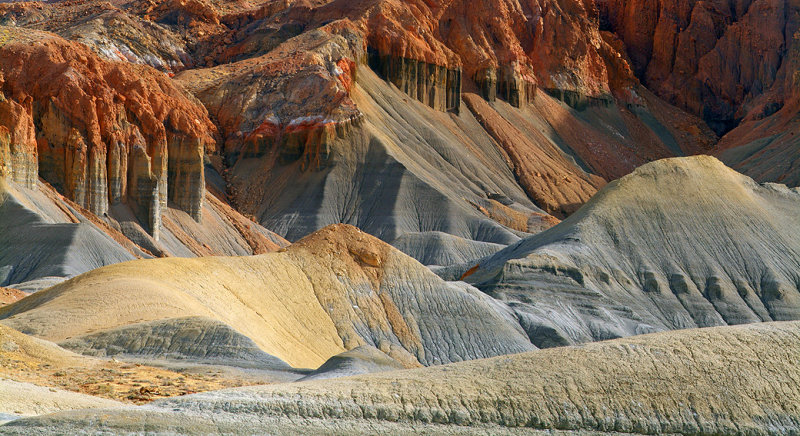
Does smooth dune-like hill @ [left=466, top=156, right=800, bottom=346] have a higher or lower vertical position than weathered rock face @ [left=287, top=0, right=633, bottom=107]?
lower

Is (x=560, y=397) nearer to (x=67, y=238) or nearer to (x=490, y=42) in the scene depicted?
(x=67, y=238)

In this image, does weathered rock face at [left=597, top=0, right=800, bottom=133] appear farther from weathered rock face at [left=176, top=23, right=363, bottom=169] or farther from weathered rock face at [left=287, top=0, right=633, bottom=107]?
weathered rock face at [left=176, top=23, right=363, bottom=169]

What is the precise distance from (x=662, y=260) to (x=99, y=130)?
1688 inches

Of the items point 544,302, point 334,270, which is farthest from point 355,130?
point 334,270

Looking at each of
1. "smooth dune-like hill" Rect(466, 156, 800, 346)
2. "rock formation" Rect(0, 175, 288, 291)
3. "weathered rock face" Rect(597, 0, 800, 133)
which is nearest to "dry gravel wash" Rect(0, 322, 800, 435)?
"rock formation" Rect(0, 175, 288, 291)

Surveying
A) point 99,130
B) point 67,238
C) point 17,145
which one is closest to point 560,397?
point 67,238

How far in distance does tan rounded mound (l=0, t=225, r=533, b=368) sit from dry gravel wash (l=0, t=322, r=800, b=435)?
1895cm

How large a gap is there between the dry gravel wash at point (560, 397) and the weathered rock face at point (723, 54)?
162312 mm

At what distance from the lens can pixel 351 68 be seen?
138 metres

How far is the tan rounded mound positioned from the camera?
45438 millimetres

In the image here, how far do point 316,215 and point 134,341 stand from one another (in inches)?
3285

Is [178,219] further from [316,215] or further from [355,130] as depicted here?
[355,130]

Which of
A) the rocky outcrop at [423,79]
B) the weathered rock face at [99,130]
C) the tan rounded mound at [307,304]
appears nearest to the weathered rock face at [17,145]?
the weathered rock face at [99,130]

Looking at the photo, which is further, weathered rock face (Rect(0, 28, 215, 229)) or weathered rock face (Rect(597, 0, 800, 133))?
weathered rock face (Rect(597, 0, 800, 133))
